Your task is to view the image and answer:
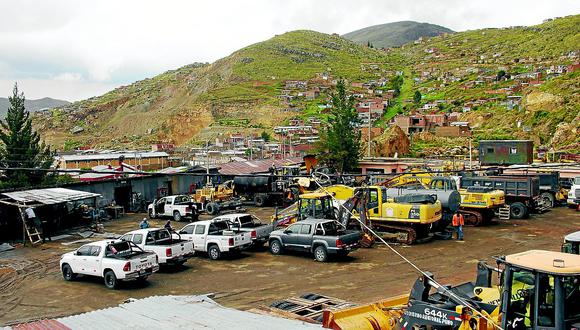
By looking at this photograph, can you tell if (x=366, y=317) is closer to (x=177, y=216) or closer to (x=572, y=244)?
(x=572, y=244)

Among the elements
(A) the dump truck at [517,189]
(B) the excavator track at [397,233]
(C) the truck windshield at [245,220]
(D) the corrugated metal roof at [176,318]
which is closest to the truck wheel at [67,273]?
(C) the truck windshield at [245,220]

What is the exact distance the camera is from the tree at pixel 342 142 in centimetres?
4966

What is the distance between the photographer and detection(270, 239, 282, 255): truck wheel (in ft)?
69.1

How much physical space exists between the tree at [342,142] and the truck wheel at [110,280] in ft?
113

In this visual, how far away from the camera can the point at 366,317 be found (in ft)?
32.9

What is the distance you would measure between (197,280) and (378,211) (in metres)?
9.41

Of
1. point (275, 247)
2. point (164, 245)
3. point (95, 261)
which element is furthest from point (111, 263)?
point (275, 247)

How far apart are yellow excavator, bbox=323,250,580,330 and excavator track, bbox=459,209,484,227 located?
18.4m

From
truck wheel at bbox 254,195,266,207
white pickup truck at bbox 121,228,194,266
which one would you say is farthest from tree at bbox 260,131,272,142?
white pickup truck at bbox 121,228,194,266

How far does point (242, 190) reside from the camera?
38.9 meters

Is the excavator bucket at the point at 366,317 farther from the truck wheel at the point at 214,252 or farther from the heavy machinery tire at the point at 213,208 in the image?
the heavy machinery tire at the point at 213,208

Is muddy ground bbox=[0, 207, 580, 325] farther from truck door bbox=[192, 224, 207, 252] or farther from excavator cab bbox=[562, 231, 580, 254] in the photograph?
excavator cab bbox=[562, 231, 580, 254]

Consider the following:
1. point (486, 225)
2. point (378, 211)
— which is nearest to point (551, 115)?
point (486, 225)

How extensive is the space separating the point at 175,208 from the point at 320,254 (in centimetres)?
1542
